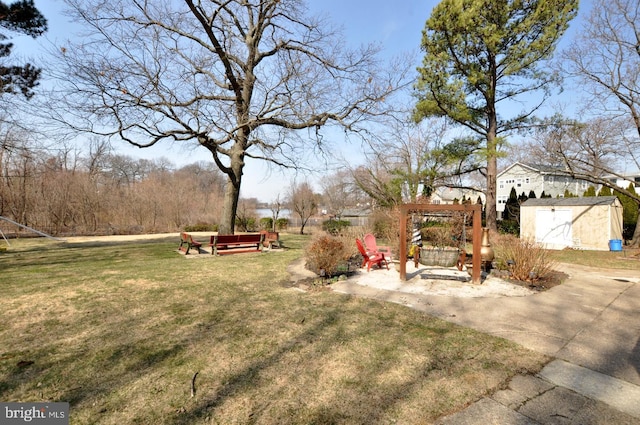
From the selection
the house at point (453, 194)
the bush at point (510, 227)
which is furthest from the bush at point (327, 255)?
the bush at point (510, 227)

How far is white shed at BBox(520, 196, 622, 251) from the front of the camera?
48.3 ft

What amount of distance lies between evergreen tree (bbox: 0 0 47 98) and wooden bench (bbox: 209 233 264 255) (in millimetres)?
8647

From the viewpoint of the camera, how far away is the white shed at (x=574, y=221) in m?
14.7

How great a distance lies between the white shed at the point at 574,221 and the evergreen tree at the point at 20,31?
20.5 metres

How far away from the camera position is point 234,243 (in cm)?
1136

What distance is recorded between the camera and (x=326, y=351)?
355 cm

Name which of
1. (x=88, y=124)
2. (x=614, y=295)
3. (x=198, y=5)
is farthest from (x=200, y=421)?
(x=198, y=5)

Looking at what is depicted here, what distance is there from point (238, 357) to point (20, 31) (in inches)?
557

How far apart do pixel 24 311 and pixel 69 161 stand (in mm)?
33184

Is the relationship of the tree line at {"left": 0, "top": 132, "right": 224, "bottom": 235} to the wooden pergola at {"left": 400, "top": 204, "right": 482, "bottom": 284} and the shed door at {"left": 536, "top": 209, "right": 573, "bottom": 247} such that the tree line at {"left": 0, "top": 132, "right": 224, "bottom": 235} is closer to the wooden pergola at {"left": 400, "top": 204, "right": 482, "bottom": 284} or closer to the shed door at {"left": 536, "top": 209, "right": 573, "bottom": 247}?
the wooden pergola at {"left": 400, "top": 204, "right": 482, "bottom": 284}

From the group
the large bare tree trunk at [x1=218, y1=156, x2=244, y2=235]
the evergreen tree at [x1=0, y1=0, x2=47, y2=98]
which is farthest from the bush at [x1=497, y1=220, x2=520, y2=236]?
the evergreen tree at [x1=0, y1=0, x2=47, y2=98]

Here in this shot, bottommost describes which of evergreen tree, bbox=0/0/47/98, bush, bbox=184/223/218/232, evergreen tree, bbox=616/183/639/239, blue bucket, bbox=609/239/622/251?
blue bucket, bbox=609/239/622/251

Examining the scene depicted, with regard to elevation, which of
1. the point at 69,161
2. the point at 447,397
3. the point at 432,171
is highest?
the point at 69,161

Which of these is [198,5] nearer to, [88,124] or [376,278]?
[88,124]
